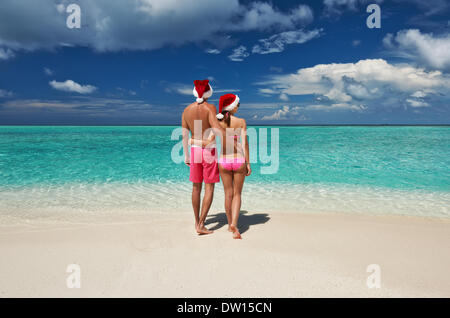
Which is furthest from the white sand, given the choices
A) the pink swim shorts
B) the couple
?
the pink swim shorts

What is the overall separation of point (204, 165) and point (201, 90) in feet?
3.78

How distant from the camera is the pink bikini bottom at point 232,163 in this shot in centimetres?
391

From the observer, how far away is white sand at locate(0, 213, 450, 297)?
267 centimetres

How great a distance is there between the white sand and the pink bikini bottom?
1.14 metres

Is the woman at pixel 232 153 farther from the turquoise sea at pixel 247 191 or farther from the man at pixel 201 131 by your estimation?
the turquoise sea at pixel 247 191

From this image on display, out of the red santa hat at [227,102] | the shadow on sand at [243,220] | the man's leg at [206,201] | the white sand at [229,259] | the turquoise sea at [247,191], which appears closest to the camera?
the white sand at [229,259]

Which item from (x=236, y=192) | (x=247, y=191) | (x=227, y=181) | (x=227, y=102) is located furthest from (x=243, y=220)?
(x=247, y=191)

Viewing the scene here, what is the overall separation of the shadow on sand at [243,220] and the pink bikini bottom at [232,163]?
120cm

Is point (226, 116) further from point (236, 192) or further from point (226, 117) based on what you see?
point (236, 192)

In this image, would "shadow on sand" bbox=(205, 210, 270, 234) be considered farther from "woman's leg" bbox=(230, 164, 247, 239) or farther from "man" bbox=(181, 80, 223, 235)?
"man" bbox=(181, 80, 223, 235)

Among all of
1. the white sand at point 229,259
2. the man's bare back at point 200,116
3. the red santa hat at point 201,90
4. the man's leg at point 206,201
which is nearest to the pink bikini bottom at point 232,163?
the man's leg at point 206,201

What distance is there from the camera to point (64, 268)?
10.1ft
